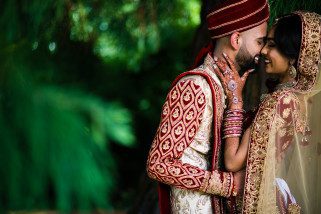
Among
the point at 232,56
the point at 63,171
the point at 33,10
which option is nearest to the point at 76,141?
the point at 63,171

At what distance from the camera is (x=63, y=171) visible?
74 centimetres

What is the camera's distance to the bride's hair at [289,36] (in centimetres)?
221

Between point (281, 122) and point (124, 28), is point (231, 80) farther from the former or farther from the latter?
point (124, 28)

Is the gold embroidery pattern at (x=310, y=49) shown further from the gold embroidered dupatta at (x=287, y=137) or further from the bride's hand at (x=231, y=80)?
the bride's hand at (x=231, y=80)

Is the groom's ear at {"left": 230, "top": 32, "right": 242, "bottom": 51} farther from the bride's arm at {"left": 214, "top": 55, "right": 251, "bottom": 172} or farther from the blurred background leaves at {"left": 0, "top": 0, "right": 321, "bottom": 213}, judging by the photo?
the blurred background leaves at {"left": 0, "top": 0, "right": 321, "bottom": 213}

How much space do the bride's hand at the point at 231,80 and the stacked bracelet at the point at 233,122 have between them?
0.09 ft

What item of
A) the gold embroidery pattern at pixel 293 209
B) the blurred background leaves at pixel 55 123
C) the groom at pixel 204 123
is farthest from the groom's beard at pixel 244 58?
the blurred background leaves at pixel 55 123

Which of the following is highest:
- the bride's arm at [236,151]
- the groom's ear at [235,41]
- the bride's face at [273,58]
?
the groom's ear at [235,41]

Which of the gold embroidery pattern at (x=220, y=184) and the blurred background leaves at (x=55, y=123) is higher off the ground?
the blurred background leaves at (x=55, y=123)

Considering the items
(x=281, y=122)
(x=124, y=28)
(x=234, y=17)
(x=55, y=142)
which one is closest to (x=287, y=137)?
(x=281, y=122)

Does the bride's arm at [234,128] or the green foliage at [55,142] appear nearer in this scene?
the green foliage at [55,142]

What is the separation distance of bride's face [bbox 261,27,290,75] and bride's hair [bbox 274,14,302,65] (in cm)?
2

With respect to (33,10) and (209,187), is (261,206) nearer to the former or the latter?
(209,187)

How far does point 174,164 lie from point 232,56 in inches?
18.3
